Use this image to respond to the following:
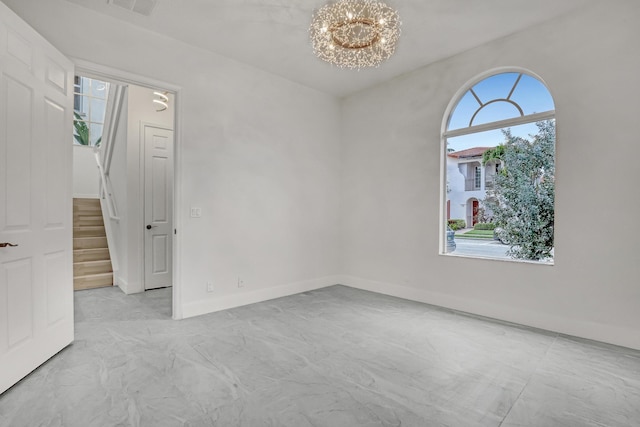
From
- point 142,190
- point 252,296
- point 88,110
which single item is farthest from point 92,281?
point 88,110

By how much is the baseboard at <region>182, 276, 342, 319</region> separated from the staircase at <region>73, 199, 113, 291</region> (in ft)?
7.50

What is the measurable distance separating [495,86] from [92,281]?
19.6ft

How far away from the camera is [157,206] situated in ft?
15.8

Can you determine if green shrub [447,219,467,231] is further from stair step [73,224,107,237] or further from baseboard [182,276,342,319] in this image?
stair step [73,224,107,237]

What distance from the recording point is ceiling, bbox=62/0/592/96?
2.86 m

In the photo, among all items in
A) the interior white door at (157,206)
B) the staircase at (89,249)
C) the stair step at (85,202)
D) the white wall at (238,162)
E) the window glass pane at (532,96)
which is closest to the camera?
the white wall at (238,162)

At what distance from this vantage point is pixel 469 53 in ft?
12.0

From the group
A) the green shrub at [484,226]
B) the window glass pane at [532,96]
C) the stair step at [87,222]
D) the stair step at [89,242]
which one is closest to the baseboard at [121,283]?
the stair step at [89,242]

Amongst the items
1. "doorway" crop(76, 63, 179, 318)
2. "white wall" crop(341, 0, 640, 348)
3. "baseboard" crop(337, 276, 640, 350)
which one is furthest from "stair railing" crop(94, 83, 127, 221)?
"baseboard" crop(337, 276, 640, 350)

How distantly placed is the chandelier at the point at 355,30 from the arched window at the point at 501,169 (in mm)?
1397

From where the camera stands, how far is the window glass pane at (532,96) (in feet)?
10.6

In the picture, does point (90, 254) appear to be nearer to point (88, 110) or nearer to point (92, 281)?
point (92, 281)

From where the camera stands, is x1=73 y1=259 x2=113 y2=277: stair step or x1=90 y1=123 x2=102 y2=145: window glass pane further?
x1=90 y1=123 x2=102 y2=145: window glass pane

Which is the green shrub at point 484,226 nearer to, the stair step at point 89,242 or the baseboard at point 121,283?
the baseboard at point 121,283
